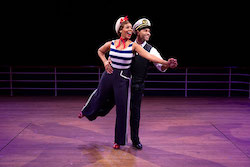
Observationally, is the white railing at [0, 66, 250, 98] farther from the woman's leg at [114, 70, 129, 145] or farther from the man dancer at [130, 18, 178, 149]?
the woman's leg at [114, 70, 129, 145]

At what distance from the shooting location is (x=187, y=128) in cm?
343

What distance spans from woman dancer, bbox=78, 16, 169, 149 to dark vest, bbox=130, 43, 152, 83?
0.08 meters

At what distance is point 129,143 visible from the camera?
292 centimetres

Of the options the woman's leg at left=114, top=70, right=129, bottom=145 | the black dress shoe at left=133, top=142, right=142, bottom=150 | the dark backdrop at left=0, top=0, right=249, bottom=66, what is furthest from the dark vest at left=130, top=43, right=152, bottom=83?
the dark backdrop at left=0, top=0, right=249, bottom=66

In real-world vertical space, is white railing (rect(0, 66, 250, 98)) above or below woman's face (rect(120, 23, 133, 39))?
below

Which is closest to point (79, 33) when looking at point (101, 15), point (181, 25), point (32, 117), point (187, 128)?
point (101, 15)

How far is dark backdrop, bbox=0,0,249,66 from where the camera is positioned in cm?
1245

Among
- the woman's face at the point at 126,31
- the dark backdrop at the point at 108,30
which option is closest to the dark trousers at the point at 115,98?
the woman's face at the point at 126,31

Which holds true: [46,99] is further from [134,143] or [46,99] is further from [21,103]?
[134,143]

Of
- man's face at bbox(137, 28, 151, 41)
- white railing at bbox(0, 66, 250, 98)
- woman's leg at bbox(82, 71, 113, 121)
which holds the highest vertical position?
man's face at bbox(137, 28, 151, 41)

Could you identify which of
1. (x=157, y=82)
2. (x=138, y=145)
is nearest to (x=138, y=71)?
(x=138, y=145)

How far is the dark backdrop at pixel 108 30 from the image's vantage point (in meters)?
12.4

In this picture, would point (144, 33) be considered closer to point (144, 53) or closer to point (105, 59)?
point (144, 53)

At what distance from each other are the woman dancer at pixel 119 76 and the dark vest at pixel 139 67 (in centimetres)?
8
